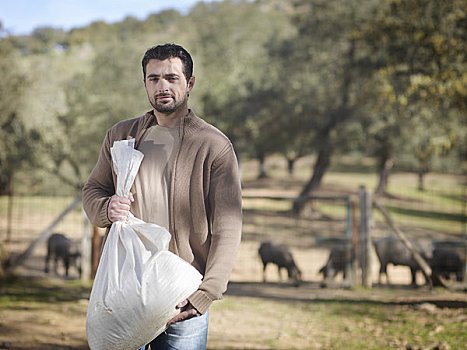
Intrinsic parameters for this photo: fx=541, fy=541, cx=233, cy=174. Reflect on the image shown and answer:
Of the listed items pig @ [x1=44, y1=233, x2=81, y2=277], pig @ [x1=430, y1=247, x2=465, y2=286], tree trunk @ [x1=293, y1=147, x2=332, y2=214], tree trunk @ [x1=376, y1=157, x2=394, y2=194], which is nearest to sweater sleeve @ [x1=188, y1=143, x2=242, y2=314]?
pig @ [x1=430, y1=247, x2=465, y2=286]

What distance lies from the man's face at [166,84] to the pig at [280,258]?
6.94m

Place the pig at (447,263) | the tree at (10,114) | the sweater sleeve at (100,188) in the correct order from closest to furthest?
the sweater sleeve at (100,188), the pig at (447,263), the tree at (10,114)

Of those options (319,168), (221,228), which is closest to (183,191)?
(221,228)

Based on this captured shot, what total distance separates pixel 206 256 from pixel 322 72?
18.2 meters

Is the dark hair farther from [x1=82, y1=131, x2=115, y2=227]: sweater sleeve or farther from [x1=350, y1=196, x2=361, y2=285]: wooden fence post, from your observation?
[x1=350, y1=196, x2=361, y2=285]: wooden fence post

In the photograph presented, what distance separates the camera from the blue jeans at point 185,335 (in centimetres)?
221

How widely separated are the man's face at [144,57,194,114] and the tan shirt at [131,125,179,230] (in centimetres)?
15

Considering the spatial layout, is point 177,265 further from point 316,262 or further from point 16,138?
point 16,138

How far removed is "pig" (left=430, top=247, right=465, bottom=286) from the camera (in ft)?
27.5

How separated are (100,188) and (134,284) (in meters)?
0.59

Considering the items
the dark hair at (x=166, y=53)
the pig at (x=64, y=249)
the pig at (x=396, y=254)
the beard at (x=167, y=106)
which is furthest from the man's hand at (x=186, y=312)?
the pig at (x=64, y=249)

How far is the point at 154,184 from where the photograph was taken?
2250 mm

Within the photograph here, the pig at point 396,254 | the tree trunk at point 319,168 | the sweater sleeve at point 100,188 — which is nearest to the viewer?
the sweater sleeve at point 100,188

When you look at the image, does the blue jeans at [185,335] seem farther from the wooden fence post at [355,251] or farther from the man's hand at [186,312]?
the wooden fence post at [355,251]
